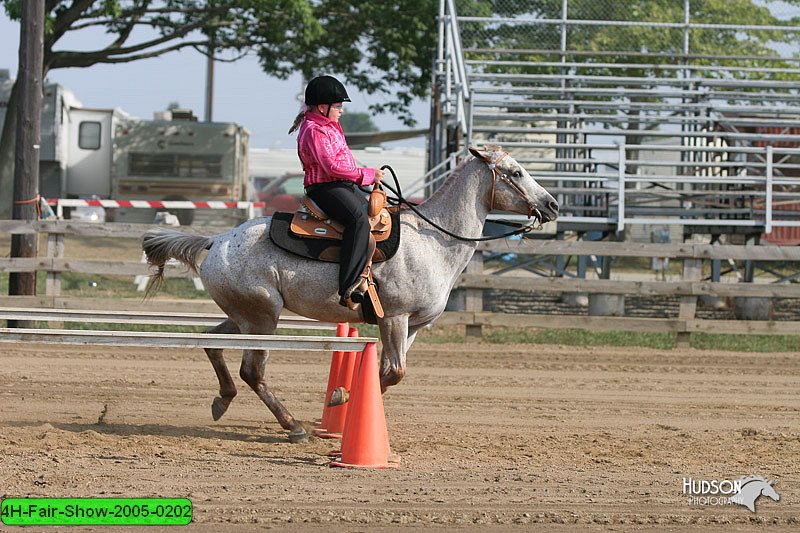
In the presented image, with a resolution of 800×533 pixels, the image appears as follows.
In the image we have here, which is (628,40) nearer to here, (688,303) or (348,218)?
(688,303)

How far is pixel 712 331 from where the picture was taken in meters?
14.0

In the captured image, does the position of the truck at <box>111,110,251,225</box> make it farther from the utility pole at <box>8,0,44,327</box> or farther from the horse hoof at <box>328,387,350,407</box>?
the horse hoof at <box>328,387,350,407</box>

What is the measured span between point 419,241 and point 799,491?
120 inches

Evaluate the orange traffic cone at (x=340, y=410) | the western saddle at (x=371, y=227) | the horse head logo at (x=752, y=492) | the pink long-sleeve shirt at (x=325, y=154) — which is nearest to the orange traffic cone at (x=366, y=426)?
the western saddle at (x=371, y=227)

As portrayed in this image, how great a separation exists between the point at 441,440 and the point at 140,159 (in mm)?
22465

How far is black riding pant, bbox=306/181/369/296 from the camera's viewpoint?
7.20 m

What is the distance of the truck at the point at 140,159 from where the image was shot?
2848 cm

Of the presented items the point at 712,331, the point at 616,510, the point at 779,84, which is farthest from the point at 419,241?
the point at 779,84

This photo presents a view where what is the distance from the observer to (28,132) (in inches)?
546

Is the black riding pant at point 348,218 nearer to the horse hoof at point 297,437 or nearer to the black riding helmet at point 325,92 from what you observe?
the black riding helmet at point 325,92

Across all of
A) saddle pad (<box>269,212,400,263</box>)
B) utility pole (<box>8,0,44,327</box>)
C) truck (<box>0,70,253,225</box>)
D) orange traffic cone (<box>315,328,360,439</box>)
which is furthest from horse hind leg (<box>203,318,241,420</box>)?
truck (<box>0,70,253,225</box>)

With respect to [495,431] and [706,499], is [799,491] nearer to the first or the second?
[706,499]

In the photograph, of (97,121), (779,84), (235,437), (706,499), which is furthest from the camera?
(97,121)

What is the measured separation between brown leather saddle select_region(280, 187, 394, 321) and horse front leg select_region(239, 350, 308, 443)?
0.81 meters
